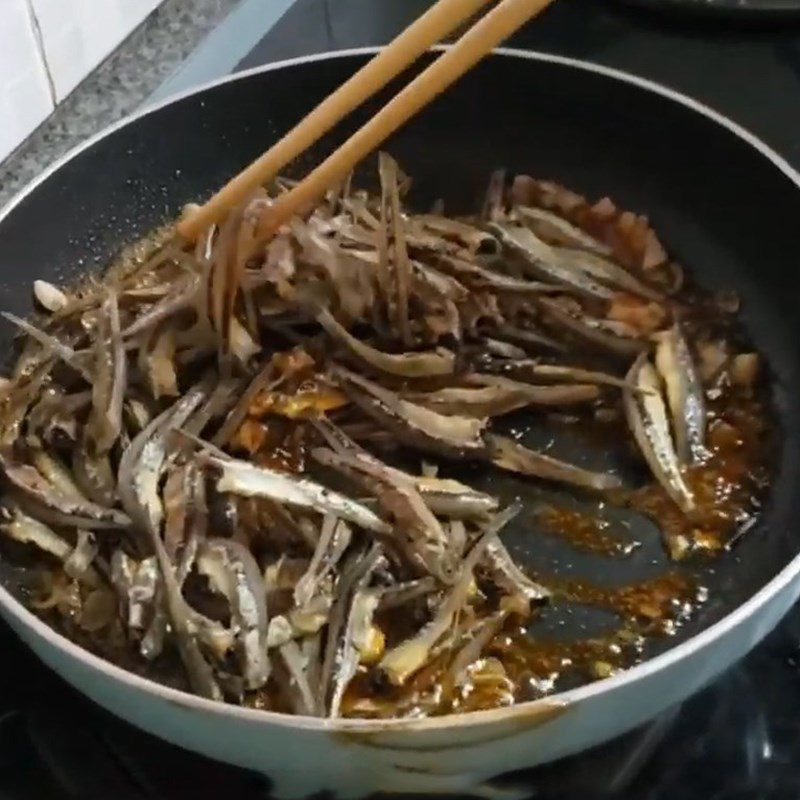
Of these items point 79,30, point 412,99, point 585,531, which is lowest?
point 585,531

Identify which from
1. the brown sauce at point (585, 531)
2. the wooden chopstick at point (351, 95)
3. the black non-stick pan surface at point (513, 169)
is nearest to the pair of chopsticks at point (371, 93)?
the wooden chopstick at point (351, 95)

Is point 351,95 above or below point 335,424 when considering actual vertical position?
above

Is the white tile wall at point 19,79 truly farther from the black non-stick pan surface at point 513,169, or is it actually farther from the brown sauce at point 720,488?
the brown sauce at point 720,488

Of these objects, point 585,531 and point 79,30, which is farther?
point 79,30

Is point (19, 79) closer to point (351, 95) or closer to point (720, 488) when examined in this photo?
point (351, 95)

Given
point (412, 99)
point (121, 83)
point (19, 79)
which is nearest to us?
point (412, 99)

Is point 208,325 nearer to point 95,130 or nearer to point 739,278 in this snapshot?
point 95,130

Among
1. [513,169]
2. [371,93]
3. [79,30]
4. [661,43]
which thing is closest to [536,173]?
[513,169]
